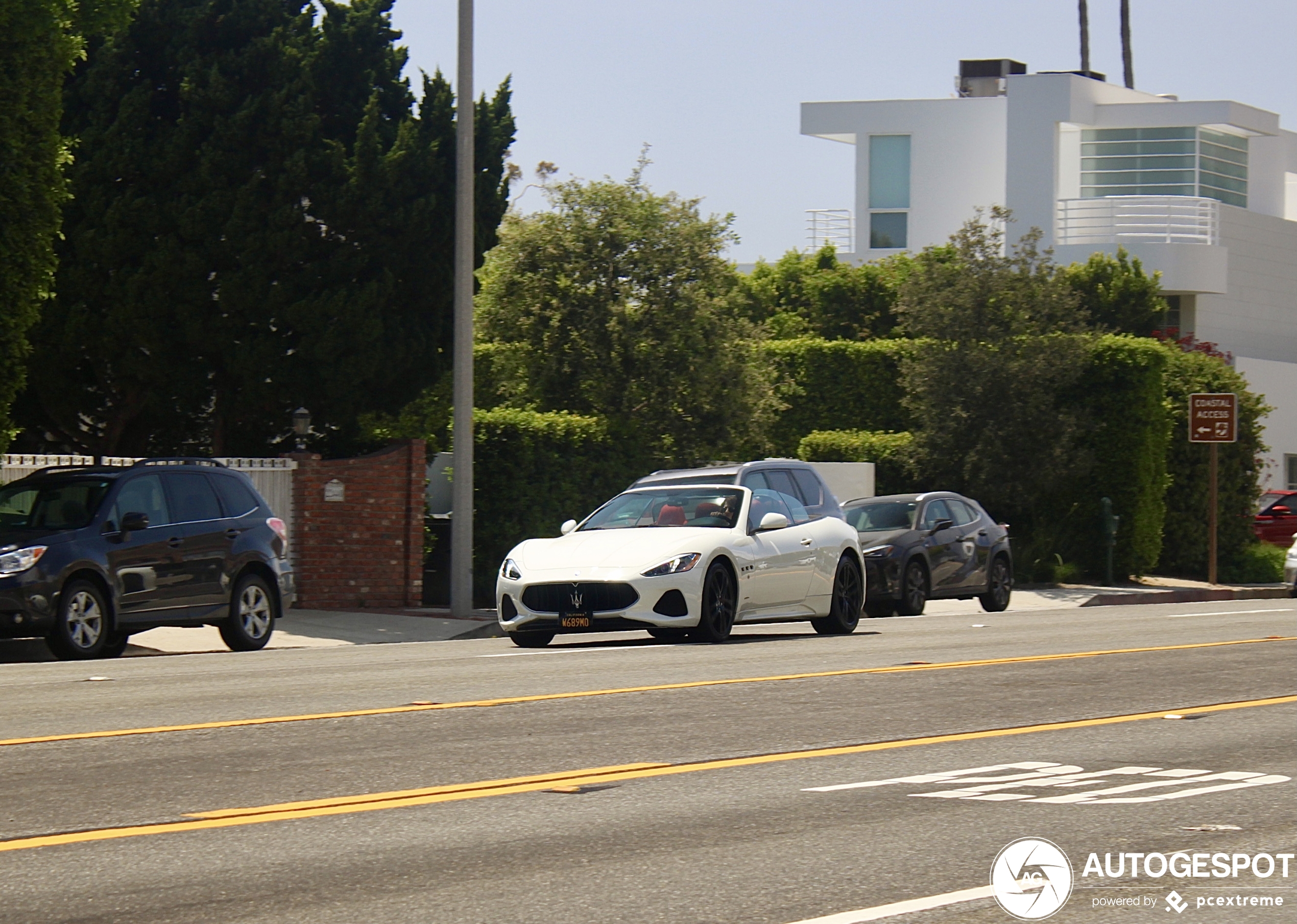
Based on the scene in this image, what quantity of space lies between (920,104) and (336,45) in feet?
103

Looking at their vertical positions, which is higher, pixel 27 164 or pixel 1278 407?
pixel 27 164

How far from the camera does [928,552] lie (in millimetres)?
23094

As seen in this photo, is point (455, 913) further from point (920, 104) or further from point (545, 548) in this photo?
point (920, 104)

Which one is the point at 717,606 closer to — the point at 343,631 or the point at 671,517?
the point at 671,517

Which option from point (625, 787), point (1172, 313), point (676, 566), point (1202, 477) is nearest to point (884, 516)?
point (676, 566)

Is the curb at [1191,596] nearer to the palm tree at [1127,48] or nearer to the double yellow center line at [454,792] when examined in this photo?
the double yellow center line at [454,792]

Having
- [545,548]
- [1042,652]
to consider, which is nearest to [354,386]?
[545,548]

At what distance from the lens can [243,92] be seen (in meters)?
22.6

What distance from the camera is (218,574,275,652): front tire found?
16938mm

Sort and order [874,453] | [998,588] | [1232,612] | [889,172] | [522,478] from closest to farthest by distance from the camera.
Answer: [1232,612] < [522,478] < [998,588] < [874,453] < [889,172]

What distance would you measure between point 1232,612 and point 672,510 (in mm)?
8877

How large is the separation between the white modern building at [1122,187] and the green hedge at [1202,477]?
321 inches

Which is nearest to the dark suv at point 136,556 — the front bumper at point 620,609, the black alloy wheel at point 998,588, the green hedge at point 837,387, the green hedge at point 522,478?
the front bumper at point 620,609

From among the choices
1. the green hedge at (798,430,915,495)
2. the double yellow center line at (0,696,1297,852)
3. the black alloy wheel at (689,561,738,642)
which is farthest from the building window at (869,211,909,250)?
the double yellow center line at (0,696,1297,852)
